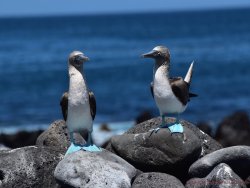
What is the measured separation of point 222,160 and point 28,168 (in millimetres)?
2575

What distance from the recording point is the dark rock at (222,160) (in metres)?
9.98

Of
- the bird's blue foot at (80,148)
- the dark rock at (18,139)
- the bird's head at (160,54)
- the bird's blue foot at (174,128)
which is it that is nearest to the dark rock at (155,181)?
the bird's blue foot at (174,128)

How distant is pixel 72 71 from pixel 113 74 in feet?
151

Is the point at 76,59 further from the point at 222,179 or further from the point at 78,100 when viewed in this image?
the point at 222,179

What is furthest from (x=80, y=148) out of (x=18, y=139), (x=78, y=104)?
(x=18, y=139)

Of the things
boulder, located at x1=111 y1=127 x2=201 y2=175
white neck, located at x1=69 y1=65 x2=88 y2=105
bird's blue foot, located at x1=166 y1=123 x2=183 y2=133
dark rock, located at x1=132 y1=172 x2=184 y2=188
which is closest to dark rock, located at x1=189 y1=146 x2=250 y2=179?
boulder, located at x1=111 y1=127 x2=201 y2=175

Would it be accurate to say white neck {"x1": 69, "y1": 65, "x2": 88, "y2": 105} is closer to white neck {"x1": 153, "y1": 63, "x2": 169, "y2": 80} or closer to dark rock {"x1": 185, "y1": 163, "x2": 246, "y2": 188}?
white neck {"x1": 153, "y1": 63, "x2": 169, "y2": 80}

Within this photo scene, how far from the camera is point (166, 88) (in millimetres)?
9758

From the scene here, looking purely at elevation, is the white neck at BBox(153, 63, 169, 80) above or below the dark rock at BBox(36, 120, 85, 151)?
above

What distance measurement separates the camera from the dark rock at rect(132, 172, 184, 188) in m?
9.66

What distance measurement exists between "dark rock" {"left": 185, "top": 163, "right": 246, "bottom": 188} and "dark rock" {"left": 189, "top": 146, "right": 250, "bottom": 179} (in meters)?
0.23

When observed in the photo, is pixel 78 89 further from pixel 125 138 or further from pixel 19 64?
pixel 19 64

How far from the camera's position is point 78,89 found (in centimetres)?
955

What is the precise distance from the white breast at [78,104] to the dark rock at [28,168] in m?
0.75
